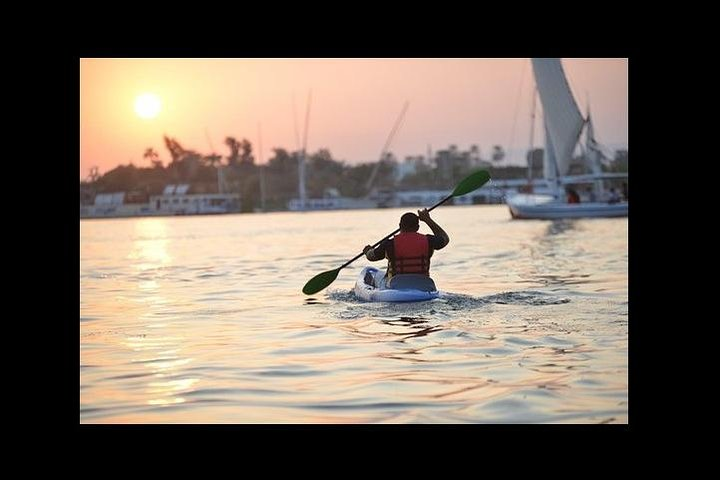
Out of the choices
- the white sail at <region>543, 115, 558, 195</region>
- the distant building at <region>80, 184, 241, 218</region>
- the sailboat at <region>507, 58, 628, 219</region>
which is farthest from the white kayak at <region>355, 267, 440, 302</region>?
the distant building at <region>80, 184, 241, 218</region>

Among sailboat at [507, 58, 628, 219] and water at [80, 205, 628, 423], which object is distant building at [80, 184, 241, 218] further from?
water at [80, 205, 628, 423]

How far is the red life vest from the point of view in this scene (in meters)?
13.4

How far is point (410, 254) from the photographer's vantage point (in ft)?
44.5

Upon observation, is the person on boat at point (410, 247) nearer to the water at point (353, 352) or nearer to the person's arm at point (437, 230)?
the person's arm at point (437, 230)

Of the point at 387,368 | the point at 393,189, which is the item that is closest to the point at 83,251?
the point at 387,368

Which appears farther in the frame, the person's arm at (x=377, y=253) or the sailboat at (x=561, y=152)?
the sailboat at (x=561, y=152)

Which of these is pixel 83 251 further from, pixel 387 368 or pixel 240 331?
pixel 387 368

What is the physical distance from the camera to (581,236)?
36.5 meters

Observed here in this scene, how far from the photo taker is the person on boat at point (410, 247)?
13.4 meters

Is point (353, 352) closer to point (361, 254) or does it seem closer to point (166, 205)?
point (361, 254)

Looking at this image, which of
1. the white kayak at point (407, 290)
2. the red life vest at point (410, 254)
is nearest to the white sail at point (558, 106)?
the white kayak at point (407, 290)

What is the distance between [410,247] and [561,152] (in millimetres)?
37557
